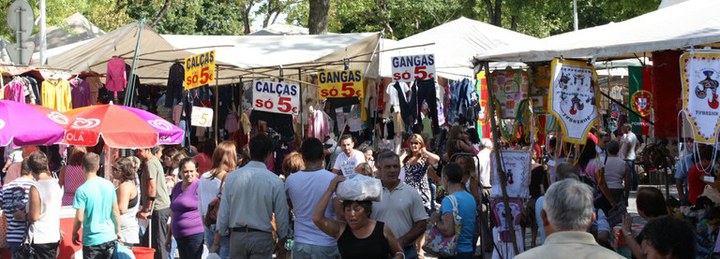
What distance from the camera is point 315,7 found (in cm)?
2153

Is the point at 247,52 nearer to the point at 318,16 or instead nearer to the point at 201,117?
the point at 201,117

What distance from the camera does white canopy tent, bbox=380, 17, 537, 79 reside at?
1684 centimetres

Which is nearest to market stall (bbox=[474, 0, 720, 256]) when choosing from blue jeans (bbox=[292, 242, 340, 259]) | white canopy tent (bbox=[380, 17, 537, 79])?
blue jeans (bbox=[292, 242, 340, 259])

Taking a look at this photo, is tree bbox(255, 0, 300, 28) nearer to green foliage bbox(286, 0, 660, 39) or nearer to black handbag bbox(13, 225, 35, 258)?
green foliage bbox(286, 0, 660, 39)

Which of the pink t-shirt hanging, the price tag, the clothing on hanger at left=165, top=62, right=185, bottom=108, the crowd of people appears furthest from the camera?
the clothing on hanger at left=165, top=62, right=185, bottom=108

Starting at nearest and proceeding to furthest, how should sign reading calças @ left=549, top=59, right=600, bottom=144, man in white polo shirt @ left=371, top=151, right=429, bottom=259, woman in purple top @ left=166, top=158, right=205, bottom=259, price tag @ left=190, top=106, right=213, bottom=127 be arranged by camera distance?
man in white polo shirt @ left=371, top=151, right=429, bottom=259, sign reading calças @ left=549, top=59, right=600, bottom=144, woman in purple top @ left=166, top=158, right=205, bottom=259, price tag @ left=190, top=106, right=213, bottom=127

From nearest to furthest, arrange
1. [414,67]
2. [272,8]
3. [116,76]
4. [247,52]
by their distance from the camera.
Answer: [414,67], [116,76], [247,52], [272,8]

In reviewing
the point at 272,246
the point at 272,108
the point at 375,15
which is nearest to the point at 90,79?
the point at 272,108

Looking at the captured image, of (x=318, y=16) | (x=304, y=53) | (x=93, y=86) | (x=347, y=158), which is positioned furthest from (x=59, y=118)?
(x=318, y=16)

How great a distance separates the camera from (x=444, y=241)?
8820 mm

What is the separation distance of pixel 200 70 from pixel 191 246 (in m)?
3.09

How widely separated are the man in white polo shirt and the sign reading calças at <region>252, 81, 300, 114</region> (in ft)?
20.1

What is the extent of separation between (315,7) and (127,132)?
393 inches

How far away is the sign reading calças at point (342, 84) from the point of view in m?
14.3
